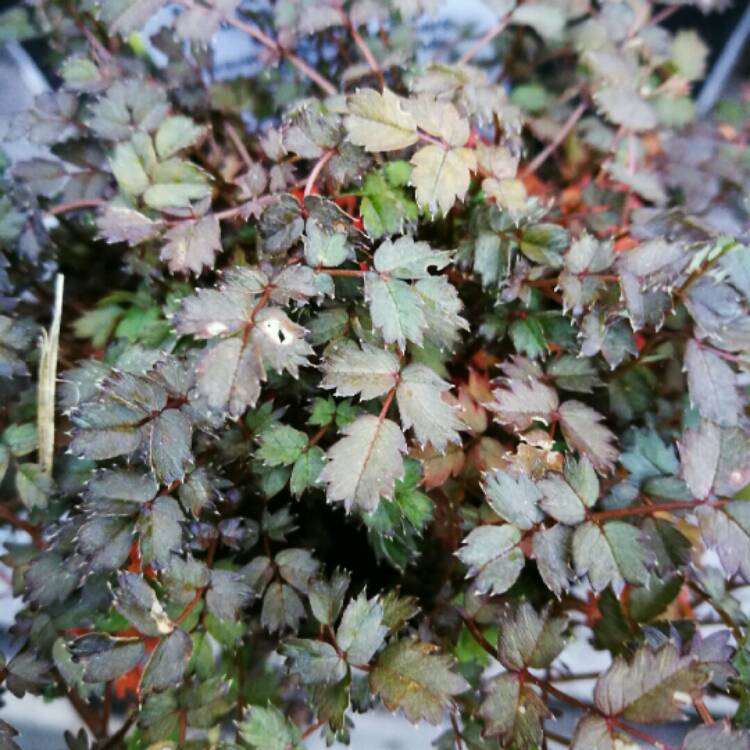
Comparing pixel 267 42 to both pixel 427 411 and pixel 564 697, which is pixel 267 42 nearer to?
pixel 427 411

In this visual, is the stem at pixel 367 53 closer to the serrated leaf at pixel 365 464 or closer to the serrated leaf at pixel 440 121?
the serrated leaf at pixel 440 121

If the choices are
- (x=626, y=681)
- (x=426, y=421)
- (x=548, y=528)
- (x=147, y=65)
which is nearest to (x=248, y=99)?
(x=147, y=65)

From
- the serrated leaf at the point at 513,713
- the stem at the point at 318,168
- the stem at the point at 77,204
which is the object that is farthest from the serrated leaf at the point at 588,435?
the stem at the point at 77,204

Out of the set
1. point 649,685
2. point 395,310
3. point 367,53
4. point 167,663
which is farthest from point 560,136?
point 167,663

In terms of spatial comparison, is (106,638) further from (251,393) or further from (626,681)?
(626,681)

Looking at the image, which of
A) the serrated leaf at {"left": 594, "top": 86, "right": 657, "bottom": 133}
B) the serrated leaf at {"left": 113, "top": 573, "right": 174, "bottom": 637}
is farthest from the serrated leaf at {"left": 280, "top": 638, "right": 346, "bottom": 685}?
the serrated leaf at {"left": 594, "top": 86, "right": 657, "bottom": 133}
